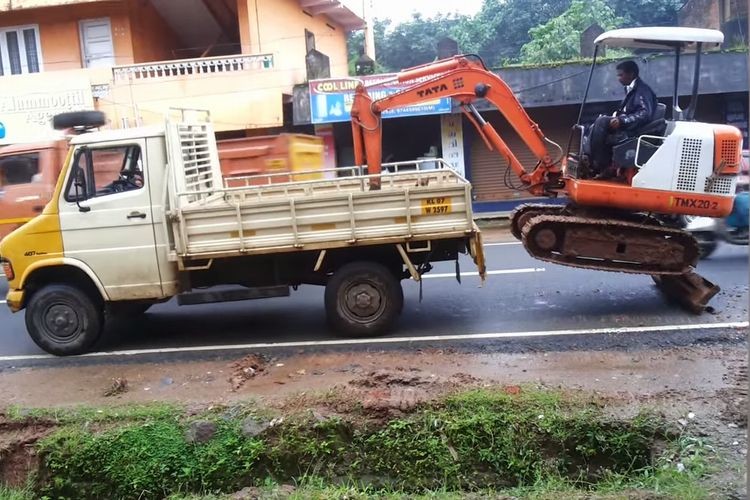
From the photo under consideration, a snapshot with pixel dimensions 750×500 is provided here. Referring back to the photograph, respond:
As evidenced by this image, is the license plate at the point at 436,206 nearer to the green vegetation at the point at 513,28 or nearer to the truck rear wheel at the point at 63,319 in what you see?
the truck rear wheel at the point at 63,319

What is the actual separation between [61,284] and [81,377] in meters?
1.25

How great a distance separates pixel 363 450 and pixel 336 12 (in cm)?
1998

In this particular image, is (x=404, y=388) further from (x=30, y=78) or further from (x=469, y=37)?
(x=469, y=37)

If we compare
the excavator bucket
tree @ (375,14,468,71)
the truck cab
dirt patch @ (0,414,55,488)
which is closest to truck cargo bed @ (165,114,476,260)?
dirt patch @ (0,414,55,488)

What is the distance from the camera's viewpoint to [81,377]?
6.92 m

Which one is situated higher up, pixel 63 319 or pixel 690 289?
pixel 63 319

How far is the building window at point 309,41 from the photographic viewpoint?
68.0 ft

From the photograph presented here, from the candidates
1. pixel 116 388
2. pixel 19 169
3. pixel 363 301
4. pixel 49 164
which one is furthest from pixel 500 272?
pixel 19 169

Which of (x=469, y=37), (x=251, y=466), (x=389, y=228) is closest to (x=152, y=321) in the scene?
(x=389, y=228)

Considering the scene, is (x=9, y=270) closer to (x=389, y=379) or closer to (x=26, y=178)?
(x=26, y=178)

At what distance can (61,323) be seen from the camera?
24.9ft

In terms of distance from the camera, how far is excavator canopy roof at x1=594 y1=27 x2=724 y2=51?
7629 millimetres

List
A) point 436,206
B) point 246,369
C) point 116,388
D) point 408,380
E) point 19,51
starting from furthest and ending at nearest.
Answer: point 19,51, point 436,206, point 246,369, point 116,388, point 408,380

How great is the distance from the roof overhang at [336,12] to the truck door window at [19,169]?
11.9m
